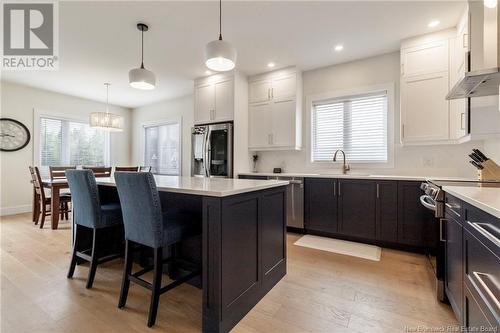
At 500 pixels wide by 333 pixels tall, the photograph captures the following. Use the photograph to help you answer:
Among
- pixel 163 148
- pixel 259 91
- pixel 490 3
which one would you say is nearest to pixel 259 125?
pixel 259 91

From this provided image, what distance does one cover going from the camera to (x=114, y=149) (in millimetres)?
6469

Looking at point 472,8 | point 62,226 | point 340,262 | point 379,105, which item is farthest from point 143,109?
point 472,8

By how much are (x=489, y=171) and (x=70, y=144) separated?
7.35 meters

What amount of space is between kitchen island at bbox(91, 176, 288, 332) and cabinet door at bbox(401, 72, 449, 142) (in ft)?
6.68

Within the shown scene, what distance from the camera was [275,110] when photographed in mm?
4023

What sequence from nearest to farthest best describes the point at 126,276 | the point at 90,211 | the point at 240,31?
the point at 126,276
the point at 90,211
the point at 240,31

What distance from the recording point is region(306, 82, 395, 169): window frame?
11.1ft

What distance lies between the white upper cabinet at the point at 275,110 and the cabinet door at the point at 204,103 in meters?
0.70

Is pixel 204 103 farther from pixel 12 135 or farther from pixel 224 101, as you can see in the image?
pixel 12 135

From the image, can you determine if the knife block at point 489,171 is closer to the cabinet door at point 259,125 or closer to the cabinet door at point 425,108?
the cabinet door at point 425,108

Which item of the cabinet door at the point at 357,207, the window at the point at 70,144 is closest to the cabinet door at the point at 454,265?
the cabinet door at the point at 357,207

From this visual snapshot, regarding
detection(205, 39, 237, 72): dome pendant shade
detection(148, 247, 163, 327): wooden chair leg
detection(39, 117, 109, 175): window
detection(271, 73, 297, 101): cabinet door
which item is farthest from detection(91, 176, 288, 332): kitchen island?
detection(39, 117, 109, 175): window

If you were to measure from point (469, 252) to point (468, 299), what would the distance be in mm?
246

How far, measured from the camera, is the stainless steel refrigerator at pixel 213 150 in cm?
405
